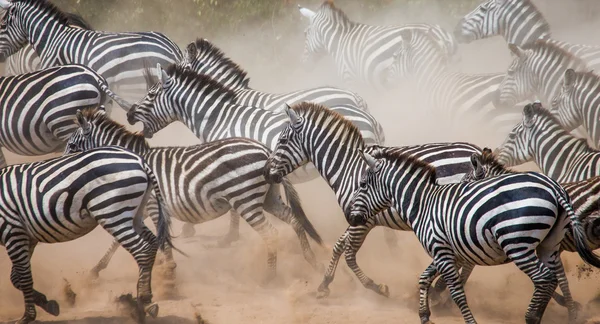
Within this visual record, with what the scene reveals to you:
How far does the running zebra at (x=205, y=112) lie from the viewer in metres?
8.96

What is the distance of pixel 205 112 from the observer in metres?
9.20

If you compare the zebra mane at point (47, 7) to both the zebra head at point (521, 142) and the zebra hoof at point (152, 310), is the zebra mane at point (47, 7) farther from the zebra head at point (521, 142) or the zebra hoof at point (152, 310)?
the zebra head at point (521, 142)

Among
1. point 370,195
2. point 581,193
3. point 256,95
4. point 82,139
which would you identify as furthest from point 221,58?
point 581,193

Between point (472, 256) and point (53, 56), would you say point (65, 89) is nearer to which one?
point (53, 56)

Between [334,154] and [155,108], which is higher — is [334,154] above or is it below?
below

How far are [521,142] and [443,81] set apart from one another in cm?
303

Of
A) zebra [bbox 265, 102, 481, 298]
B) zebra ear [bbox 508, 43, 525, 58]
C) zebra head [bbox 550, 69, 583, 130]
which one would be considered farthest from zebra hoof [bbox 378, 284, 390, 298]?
zebra ear [bbox 508, 43, 525, 58]

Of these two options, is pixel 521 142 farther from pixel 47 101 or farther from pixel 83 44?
pixel 83 44

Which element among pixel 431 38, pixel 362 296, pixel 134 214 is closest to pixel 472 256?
pixel 362 296

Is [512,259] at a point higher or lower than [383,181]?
lower

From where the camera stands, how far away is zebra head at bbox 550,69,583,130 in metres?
9.21

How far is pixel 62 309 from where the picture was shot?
781 centimetres

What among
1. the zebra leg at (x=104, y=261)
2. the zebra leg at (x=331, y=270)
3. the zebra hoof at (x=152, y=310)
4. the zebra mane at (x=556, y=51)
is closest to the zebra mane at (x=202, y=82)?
the zebra leg at (x=104, y=261)

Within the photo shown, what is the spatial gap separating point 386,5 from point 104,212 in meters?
10.3
